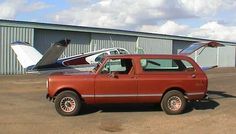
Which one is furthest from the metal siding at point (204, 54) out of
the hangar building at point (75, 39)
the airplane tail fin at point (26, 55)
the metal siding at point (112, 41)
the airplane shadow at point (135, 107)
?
the airplane shadow at point (135, 107)

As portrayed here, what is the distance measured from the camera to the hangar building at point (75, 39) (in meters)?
33.4

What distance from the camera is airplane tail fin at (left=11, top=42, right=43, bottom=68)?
78.5 feet

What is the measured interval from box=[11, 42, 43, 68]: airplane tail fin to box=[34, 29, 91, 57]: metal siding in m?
9.84

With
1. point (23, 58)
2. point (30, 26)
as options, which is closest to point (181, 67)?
point (23, 58)

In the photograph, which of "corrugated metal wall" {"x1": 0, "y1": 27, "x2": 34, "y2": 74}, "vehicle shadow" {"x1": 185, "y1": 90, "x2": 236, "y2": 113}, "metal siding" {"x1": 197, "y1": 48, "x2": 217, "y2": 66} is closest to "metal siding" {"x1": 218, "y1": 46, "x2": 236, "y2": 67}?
"metal siding" {"x1": 197, "y1": 48, "x2": 217, "y2": 66}

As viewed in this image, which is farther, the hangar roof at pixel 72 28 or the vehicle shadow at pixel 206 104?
the hangar roof at pixel 72 28

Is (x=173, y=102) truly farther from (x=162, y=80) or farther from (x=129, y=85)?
(x=129, y=85)

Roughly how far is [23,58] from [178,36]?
97.2 ft

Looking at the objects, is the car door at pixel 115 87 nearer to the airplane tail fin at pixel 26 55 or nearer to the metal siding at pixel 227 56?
the airplane tail fin at pixel 26 55

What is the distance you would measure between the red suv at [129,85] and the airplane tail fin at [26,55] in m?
11.4

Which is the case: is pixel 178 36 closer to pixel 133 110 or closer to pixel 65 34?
pixel 65 34

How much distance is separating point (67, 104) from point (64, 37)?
25290 millimetres

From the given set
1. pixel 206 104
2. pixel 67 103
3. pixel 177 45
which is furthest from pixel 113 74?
pixel 177 45

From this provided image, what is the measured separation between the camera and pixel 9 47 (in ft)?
110
